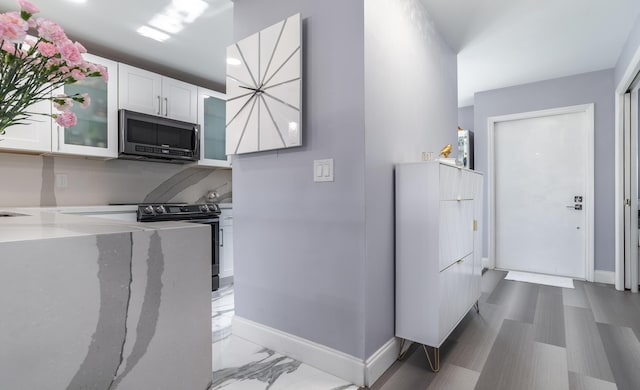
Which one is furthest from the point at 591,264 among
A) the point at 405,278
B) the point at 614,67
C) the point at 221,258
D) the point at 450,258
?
the point at 221,258

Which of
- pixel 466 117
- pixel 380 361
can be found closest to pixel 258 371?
pixel 380 361

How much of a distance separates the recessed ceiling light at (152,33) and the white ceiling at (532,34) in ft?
6.92

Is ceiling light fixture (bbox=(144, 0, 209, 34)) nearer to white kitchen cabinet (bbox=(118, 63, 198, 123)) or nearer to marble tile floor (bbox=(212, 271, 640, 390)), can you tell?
white kitchen cabinet (bbox=(118, 63, 198, 123))

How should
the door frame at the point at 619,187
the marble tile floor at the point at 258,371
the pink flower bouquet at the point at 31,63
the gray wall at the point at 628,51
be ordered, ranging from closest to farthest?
the pink flower bouquet at the point at 31,63 → the marble tile floor at the point at 258,371 → the gray wall at the point at 628,51 → the door frame at the point at 619,187

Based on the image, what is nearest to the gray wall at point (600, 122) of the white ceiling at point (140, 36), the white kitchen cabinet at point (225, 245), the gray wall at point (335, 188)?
the gray wall at point (335, 188)

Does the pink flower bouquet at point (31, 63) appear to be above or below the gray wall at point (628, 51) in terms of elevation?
below

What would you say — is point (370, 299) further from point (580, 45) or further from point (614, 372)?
point (580, 45)

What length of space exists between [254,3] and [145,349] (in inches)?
87.0

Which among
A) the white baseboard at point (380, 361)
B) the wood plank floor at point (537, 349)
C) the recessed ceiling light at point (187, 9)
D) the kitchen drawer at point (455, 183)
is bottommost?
the wood plank floor at point (537, 349)

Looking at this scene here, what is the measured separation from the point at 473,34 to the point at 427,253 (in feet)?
6.71

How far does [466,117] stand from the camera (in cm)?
490

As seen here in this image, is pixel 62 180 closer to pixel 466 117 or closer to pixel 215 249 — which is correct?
pixel 215 249

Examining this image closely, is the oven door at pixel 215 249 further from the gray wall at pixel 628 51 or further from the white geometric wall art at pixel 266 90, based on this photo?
the gray wall at pixel 628 51

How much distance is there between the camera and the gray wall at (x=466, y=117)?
486cm
